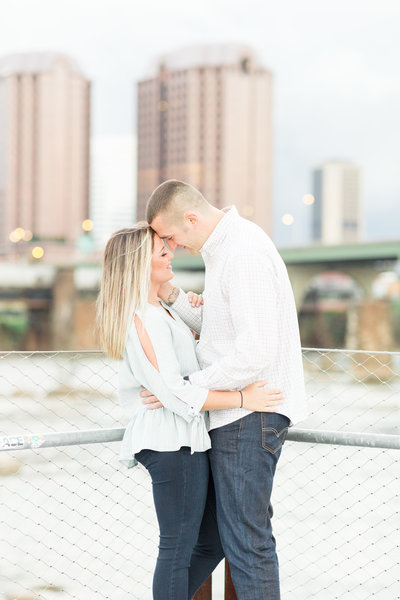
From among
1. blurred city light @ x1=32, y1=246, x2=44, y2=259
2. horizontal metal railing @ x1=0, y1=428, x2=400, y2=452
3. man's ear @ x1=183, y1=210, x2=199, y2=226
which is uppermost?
man's ear @ x1=183, y1=210, x2=199, y2=226

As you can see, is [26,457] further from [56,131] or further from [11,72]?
[11,72]

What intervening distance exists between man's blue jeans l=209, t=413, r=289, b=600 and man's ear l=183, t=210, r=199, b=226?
2.25 ft

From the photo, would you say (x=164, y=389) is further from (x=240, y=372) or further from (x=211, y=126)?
(x=211, y=126)

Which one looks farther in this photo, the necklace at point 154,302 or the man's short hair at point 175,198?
the necklace at point 154,302

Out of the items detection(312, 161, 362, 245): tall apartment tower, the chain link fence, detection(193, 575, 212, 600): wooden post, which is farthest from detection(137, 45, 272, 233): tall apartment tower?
detection(193, 575, 212, 600): wooden post

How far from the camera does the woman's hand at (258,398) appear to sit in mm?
2412

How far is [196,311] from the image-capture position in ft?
9.48

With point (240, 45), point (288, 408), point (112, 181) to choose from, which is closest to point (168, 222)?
point (288, 408)

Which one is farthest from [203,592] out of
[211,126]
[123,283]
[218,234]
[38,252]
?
[211,126]

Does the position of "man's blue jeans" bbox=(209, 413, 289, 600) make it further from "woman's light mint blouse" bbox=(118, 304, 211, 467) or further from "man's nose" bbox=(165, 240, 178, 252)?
"man's nose" bbox=(165, 240, 178, 252)

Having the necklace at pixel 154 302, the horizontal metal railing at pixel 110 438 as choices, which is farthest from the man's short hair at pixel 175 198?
the horizontal metal railing at pixel 110 438

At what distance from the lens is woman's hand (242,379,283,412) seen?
241 cm

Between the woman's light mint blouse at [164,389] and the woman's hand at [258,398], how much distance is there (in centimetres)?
14

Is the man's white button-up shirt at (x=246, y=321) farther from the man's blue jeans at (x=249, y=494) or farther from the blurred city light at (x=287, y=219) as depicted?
the blurred city light at (x=287, y=219)
